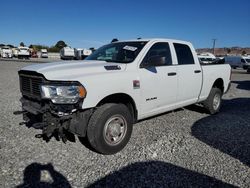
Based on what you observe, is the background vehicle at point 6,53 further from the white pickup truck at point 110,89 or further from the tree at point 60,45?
the tree at point 60,45

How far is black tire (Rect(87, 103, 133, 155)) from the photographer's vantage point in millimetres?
3670

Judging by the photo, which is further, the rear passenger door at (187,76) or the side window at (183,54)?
the side window at (183,54)

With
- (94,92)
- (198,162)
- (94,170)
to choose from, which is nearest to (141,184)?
(94,170)

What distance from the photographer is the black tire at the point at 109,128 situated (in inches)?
144

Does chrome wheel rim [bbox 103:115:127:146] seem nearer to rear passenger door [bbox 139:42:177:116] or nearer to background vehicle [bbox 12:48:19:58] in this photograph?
rear passenger door [bbox 139:42:177:116]

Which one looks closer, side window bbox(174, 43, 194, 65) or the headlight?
the headlight

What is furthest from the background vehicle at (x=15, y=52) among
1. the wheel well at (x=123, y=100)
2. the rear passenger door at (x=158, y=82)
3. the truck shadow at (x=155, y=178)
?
the truck shadow at (x=155, y=178)

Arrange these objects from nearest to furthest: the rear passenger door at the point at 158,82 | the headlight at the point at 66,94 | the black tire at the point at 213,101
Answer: the headlight at the point at 66,94
the rear passenger door at the point at 158,82
the black tire at the point at 213,101


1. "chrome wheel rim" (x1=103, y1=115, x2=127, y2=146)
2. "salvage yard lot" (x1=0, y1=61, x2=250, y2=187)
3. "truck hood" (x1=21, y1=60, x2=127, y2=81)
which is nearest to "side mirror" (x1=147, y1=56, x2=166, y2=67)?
"truck hood" (x1=21, y1=60, x2=127, y2=81)

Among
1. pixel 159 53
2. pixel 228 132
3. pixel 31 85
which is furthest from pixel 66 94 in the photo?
pixel 228 132

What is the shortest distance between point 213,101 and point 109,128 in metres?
3.79

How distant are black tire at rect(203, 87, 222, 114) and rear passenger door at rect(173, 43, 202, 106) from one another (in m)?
0.70

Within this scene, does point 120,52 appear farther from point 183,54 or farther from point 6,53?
point 6,53

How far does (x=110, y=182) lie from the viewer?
124 inches
